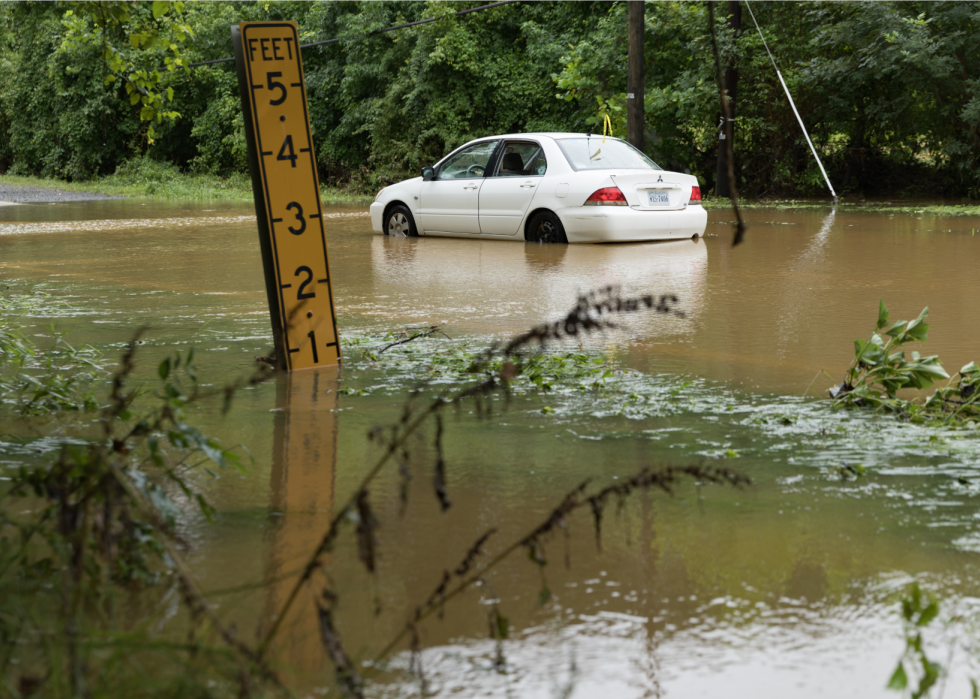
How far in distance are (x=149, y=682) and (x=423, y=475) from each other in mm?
1831

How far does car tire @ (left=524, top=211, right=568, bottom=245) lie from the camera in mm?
12773

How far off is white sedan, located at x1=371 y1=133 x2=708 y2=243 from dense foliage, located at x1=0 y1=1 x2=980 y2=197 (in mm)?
4941

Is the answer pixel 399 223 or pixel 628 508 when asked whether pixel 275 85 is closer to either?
pixel 628 508

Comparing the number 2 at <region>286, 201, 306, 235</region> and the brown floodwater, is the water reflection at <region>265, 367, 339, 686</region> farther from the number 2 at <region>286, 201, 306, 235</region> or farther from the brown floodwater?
the number 2 at <region>286, 201, 306, 235</region>

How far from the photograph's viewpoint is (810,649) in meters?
2.39

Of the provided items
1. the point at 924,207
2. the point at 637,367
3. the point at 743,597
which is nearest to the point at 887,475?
the point at 743,597

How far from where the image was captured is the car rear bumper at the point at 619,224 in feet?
40.1

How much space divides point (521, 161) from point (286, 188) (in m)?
8.10

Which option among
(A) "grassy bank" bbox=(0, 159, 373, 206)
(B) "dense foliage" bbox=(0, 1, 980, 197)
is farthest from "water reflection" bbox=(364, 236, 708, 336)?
(A) "grassy bank" bbox=(0, 159, 373, 206)

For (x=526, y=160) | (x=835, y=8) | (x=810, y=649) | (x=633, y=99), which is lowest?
(x=810, y=649)

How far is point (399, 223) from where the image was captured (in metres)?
14.8

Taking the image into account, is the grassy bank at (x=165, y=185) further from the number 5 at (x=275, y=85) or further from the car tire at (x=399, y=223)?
the number 5 at (x=275, y=85)

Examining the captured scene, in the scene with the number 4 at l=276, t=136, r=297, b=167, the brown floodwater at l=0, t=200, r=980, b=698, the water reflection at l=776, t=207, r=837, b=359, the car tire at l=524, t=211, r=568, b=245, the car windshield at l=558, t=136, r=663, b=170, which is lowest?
the brown floodwater at l=0, t=200, r=980, b=698

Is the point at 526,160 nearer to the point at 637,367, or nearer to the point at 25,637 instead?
the point at 637,367
